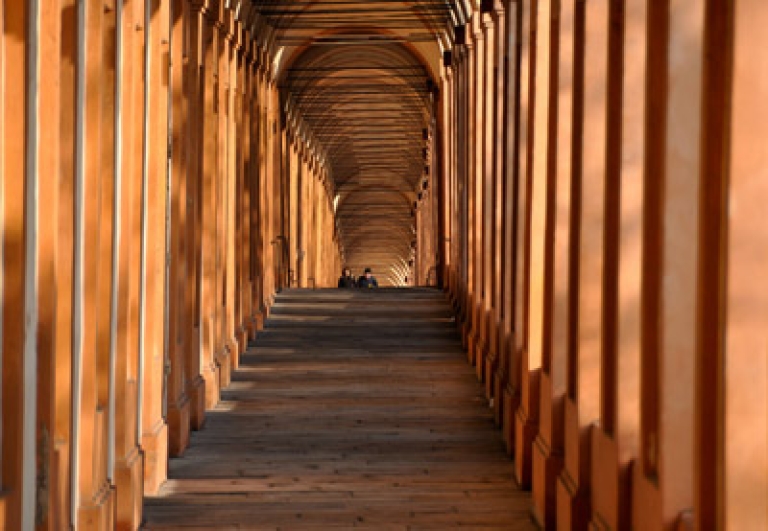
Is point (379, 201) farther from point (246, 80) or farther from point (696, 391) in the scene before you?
point (696, 391)

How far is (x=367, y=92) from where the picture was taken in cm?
3559

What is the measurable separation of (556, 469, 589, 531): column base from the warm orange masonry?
0.02 meters

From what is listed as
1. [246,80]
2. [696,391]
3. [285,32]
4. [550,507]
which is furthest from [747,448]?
[285,32]

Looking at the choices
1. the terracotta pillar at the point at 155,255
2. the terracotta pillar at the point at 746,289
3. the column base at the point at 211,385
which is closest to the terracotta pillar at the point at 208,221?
the column base at the point at 211,385

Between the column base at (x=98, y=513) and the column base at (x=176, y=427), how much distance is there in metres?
3.42

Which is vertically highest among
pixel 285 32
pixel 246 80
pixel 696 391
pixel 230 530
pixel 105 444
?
pixel 285 32

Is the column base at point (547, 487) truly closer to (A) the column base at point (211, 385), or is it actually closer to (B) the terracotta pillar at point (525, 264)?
(B) the terracotta pillar at point (525, 264)

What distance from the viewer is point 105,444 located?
29.9 ft

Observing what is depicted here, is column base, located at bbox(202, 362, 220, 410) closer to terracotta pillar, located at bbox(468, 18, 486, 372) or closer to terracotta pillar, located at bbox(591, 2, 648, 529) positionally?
terracotta pillar, located at bbox(468, 18, 486, 372)

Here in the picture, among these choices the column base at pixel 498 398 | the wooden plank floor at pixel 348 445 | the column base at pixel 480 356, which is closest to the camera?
the wooden plank floor at pixel 348 445

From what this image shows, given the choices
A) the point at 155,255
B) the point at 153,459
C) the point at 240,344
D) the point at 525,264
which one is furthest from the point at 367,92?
the point at 153,459

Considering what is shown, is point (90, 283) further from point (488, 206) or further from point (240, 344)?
point (240, 344)

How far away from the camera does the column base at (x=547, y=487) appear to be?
32.6 ft

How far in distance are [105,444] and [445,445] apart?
4.45 m
